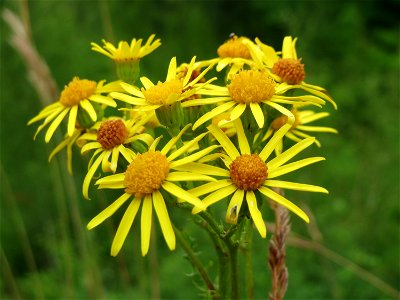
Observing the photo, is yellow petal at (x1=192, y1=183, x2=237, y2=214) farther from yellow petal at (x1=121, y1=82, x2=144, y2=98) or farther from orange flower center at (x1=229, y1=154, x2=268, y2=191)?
yellow petal at (x1=121, y1=82, x2=144, y2=98)

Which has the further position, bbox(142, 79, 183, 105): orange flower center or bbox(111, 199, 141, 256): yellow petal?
bbox(142, 79, 183, 105): orange flower center

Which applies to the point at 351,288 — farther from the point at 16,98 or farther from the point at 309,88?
the point at 16,98

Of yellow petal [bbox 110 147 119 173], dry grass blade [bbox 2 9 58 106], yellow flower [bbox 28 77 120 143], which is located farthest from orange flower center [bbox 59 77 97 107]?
dry grass blade [bbox 2 9 58 106]

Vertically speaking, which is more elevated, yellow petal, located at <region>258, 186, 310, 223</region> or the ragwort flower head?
the ragwort flower head

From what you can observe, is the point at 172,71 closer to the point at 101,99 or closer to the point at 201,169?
the point at 101,99

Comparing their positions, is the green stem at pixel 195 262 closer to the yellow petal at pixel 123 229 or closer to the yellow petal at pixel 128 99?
the yellow petal at pixel 123 229

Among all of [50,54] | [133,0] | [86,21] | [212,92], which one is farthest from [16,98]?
[212,92]

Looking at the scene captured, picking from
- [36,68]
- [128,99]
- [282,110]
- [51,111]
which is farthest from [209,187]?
[36,68]

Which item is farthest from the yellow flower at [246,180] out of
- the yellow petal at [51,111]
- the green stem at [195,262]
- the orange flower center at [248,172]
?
the yellow petal at [51,111]
